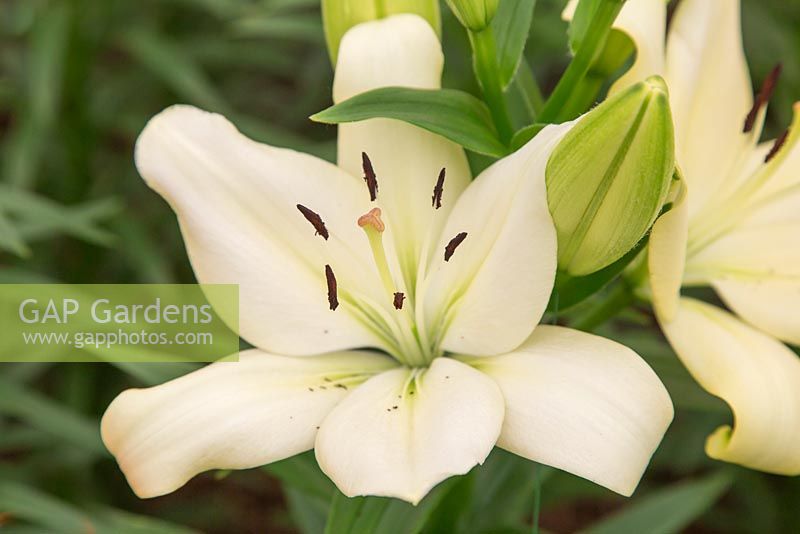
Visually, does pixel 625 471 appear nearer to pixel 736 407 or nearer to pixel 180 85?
pixel 736 407

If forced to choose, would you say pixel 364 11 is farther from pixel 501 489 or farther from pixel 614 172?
pixel 501 489

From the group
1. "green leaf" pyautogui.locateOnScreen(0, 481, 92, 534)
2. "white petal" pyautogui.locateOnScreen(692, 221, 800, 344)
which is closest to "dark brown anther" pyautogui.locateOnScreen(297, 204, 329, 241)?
"white petal" pyautogui.locateOnScreen(692, 221, 800, 344)

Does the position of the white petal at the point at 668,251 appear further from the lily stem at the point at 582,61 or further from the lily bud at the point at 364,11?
the lily bud at the point at 364,11

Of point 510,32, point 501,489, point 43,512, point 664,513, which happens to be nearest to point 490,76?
point 510,32

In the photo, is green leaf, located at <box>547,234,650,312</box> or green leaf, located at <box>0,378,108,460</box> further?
green leaf, located at <box>0,378,108,460</box>

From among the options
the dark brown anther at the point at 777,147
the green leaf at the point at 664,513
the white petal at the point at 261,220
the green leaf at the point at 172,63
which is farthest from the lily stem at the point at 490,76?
the green leaf at the point at 172,63

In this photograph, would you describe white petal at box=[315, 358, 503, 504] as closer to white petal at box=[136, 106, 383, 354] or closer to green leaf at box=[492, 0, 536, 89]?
white petal at box=[136, 106, 383, 354]

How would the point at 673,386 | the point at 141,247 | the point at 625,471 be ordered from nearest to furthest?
the point at 625,471 → the point at 673,386 → the point at 141,247

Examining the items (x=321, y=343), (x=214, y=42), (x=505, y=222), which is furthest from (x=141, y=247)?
(x=505, y=222)
